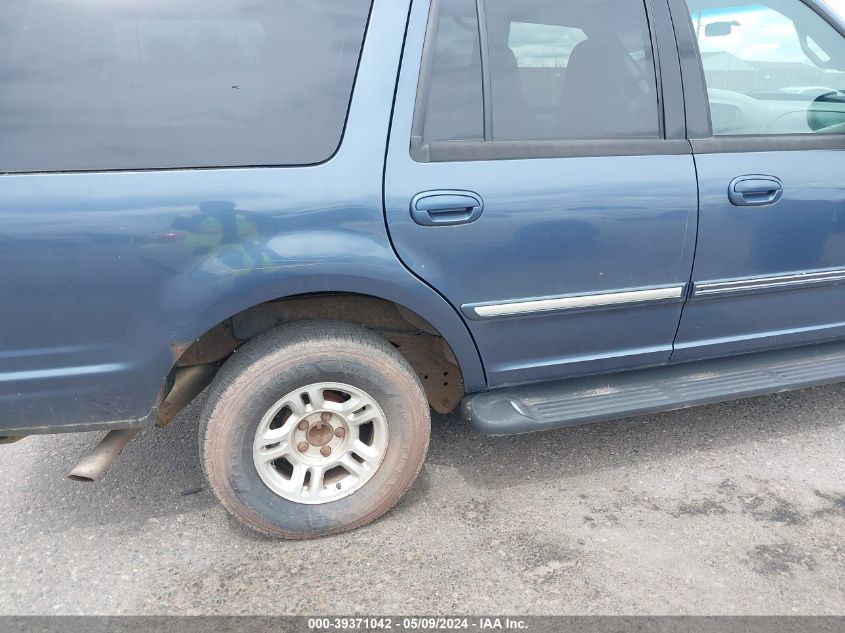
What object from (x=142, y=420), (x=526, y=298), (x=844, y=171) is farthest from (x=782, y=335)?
(x=142, y=420)

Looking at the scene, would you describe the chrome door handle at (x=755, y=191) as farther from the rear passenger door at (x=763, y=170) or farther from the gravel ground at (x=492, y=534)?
the gravel ground at (x=492, y=534)

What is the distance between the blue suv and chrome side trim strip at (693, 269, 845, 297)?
0.4 inches

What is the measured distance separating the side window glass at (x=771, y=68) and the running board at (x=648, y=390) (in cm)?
93

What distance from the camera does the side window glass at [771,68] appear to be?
2.61 metres

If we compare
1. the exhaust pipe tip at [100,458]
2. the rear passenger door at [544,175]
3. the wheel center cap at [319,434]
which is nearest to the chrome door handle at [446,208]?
the rear passenger door at [544,175]

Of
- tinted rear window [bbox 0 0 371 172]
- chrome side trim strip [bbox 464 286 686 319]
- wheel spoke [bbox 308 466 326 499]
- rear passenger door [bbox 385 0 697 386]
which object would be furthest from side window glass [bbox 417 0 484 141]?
wheel spoke [bbox 308 466 326 499]

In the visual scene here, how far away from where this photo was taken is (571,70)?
2.49m

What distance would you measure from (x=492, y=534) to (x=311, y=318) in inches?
39.4

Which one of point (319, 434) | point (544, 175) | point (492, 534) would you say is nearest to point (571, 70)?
point (544, 175)

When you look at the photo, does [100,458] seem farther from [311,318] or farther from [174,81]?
[174,81]

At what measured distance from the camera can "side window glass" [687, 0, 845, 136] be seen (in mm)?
2609

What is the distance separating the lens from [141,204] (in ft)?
6.55

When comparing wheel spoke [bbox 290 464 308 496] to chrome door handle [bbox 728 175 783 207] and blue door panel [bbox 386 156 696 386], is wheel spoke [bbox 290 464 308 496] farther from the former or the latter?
chrome door handle [bbox 728 175 783 207]

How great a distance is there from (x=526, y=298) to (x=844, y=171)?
4.50 feet
